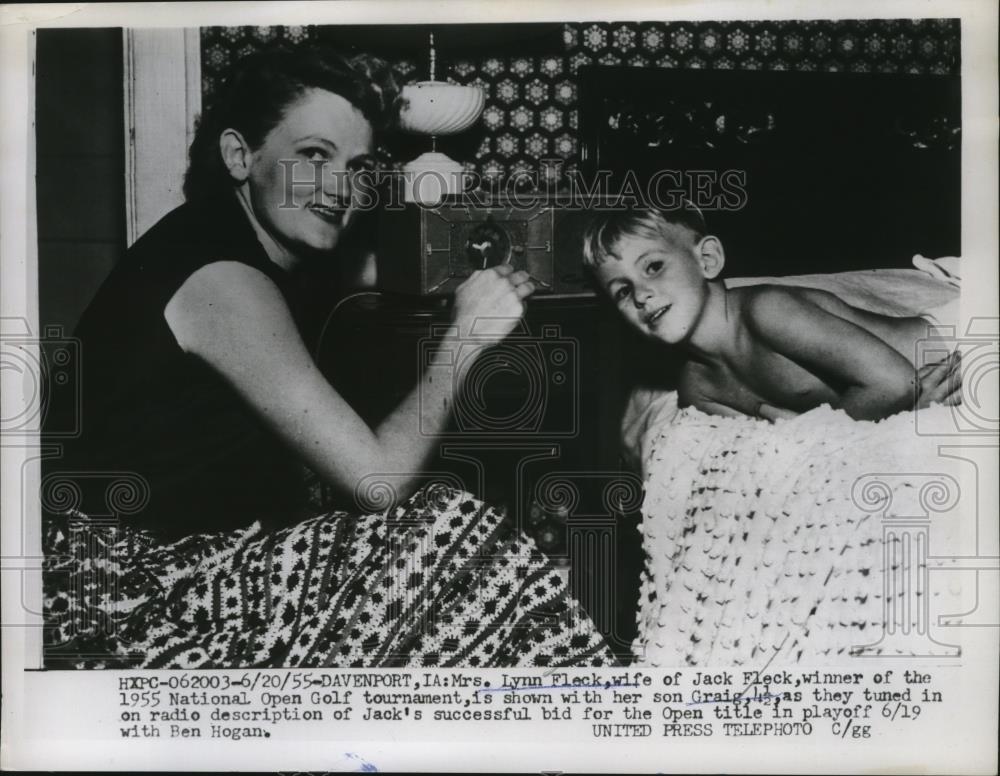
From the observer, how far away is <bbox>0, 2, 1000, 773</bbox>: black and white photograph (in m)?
2.54

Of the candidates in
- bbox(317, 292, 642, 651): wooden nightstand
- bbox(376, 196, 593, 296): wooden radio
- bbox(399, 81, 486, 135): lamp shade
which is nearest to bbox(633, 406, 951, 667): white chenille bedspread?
bbox(317, 292, 642, 651): wooden nightstand

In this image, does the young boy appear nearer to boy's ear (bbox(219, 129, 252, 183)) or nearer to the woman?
the woman

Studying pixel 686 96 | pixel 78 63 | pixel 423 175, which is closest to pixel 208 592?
pixel 423 175

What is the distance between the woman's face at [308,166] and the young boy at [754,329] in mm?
634

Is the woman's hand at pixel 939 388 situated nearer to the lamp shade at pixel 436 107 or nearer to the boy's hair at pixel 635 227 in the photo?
the boy's hair at pixel 635 227

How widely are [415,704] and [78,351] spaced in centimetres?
122

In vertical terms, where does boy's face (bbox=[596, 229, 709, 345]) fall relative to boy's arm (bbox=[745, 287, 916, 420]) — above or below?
above

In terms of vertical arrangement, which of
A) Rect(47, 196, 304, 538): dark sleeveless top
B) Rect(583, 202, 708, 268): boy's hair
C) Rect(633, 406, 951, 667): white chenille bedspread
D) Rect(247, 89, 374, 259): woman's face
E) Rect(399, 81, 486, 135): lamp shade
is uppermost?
Rect(399, 81, 486, 135): lamp shade

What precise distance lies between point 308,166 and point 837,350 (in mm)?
1393

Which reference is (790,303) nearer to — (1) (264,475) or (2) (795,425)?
(2) (795,425)

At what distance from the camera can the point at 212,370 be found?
2504 millimetres

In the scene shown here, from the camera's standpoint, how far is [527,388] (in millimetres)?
2551

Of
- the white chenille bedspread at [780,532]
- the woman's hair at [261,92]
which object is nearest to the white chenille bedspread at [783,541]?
the white chenille bedspread at [780,532]

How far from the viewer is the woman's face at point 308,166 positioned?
254 centimetres
